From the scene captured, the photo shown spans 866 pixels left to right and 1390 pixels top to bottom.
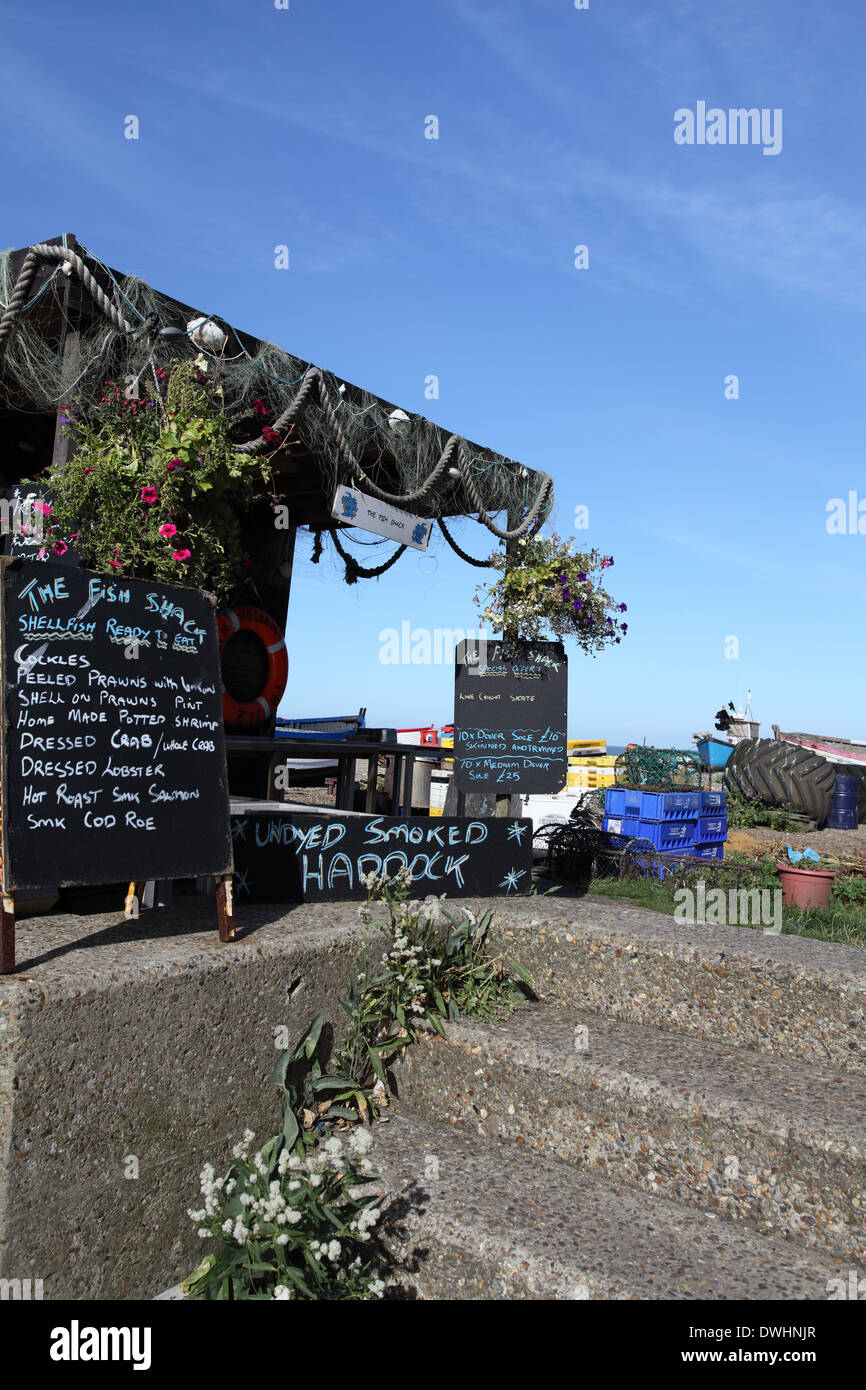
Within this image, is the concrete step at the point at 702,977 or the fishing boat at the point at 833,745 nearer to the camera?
the concrete step at the point at 702,977

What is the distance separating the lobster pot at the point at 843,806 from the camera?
13789 millimetres

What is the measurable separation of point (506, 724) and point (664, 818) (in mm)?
2494

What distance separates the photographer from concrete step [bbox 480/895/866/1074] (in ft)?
10.6

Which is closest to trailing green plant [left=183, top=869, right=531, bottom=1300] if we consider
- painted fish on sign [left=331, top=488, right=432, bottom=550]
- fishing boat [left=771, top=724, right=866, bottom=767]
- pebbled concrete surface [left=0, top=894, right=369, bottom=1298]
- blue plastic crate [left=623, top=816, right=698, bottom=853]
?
pebbled concrete surface [left=0, top=894, right=369, bottom=1298]

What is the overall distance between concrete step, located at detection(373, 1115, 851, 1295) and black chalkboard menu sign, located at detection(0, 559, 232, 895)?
1.29 metres

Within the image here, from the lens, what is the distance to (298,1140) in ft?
9.48

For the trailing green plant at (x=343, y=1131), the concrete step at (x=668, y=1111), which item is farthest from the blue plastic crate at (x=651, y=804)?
the concrete step at (x=668, y=1111)

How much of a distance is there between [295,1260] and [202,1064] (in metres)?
0.62

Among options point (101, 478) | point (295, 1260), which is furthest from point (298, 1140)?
point (101, 478)

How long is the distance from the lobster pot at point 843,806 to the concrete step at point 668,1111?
456 inches

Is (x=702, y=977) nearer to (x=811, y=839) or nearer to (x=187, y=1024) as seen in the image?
(x=187, y=1024)

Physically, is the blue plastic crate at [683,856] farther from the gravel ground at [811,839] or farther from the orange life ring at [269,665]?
the orange life ring at [269,665]

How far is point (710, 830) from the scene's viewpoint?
8391mm

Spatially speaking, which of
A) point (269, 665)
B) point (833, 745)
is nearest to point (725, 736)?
point (833, 745)
